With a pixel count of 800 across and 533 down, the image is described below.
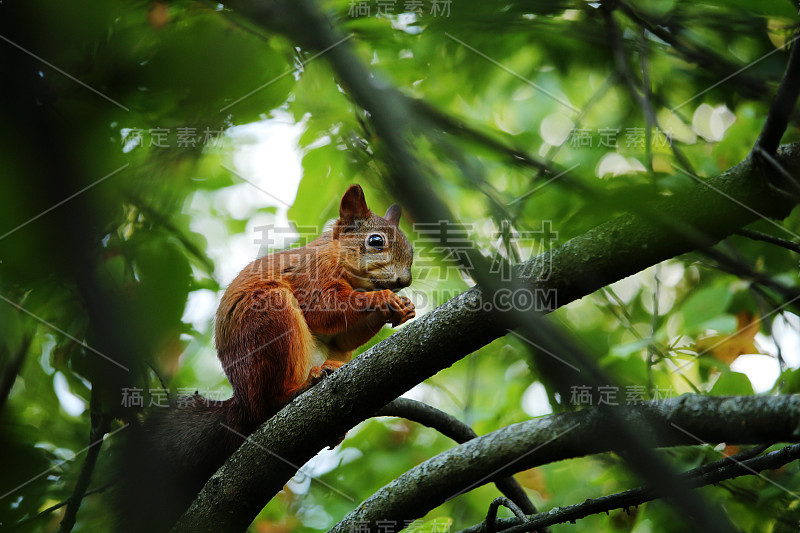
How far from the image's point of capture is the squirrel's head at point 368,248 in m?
3.39

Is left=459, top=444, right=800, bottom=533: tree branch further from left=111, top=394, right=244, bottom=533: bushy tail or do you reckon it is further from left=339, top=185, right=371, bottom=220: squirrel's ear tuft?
left=339, top=185, right=371, bottom=220: squirrel's ear tuft

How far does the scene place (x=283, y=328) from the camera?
2.98 m

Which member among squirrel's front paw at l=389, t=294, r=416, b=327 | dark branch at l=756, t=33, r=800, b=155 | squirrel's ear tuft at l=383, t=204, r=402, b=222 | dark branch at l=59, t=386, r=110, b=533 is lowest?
dark branch at l=59, t=386, r=110, b=533

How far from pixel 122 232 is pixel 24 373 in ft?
2.71

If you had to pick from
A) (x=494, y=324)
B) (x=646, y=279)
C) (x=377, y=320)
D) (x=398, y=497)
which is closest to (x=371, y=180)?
(x=494, y=324)

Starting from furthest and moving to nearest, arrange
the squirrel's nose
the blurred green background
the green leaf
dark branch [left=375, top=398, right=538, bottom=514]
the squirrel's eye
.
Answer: the squirrel's eye, the squirrel's nose, dark branch [left=375, top=398, right=538, bottom=514], the green leaf, the blurred green background

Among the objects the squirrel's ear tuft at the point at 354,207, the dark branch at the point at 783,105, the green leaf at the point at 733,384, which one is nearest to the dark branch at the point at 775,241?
the dark branch at the point at 783,105

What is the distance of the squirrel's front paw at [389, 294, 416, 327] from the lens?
2898mm

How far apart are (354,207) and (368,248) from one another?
0.30 meters

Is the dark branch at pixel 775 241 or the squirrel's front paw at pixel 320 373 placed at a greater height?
the squirrel's front paw at pixel 320 373

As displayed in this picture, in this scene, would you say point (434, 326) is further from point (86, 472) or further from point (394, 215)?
point (394, 215)

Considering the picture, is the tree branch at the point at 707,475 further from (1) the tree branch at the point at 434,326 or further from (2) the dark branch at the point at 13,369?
(2) the dark branch at the point at 13,369

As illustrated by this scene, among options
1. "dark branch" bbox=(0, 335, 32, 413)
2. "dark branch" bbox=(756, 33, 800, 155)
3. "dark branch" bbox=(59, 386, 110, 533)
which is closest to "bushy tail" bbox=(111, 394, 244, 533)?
"dark branch" bbox=(59, 386, 110, 533)

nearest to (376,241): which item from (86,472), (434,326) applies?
(434,326)
